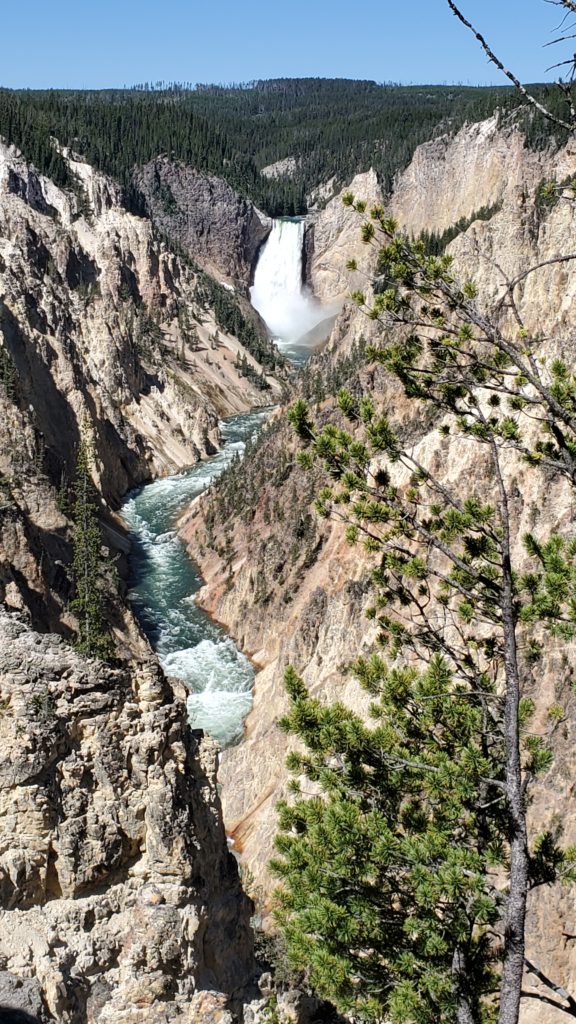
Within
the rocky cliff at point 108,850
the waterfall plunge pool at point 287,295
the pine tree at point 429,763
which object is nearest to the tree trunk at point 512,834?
the pine tree at point 429,763

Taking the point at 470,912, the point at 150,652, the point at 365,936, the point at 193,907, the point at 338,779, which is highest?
the point at 338,779

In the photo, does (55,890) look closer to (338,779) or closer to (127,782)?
(127,782)

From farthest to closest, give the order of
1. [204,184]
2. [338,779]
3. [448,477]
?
[204,184]
[448,477]
[338,779]

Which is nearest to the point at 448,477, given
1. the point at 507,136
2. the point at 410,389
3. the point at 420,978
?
the point at 410,389

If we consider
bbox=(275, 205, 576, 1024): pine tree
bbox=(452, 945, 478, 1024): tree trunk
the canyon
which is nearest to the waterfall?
the canyon

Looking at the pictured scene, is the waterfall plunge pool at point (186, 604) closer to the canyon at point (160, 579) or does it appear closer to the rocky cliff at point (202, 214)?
the canyon at point (160, 579)

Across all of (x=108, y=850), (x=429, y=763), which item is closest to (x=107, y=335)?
(x=108, y=850)

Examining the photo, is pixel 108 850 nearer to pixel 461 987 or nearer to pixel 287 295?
pixel 461 987
